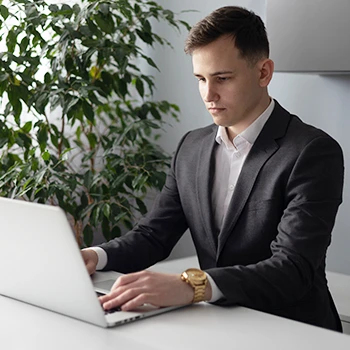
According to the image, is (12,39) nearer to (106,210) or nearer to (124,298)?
(106,210)

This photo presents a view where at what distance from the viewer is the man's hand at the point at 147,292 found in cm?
153

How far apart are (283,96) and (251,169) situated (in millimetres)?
1296

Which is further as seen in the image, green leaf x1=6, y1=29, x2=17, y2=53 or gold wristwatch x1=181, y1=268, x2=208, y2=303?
green leaf x1=6, y1=29, x2=17, y2=53

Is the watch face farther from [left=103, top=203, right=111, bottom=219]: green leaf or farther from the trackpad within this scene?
[left=103, top=203, right=111, bottom=219]: green leaf

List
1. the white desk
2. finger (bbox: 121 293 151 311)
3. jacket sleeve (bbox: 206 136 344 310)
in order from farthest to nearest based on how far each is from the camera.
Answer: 1. jacket sleeve (bbox: 206 136 344 310)
2. finger (bbox: 121 293 151 311)
3. the white desk

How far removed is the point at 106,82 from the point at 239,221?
1.43m

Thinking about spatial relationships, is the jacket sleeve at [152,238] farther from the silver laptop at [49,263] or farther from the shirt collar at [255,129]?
the silver laptop at [49,263]

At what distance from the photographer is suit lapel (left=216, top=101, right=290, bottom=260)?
199 cm

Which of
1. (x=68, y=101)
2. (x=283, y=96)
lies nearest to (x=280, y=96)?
(x=283, y=96)

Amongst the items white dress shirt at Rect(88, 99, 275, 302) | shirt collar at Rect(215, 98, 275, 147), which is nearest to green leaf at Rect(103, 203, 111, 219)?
white dress shirt at Rect(88, 99, 275, 302)

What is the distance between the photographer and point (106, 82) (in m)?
3.22

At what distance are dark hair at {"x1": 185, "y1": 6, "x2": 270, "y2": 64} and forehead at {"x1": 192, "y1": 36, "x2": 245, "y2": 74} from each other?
13 mm

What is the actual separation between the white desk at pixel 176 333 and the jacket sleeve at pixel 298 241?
0.31 feet

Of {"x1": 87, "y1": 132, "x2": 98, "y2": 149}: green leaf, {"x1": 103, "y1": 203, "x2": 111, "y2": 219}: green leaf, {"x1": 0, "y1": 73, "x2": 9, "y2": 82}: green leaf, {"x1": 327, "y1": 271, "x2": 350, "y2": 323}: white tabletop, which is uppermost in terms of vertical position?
{"x1": 0, "y1": 73, "x2": 9, "y2": 82}: green leaf
